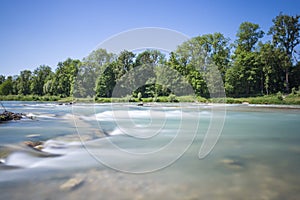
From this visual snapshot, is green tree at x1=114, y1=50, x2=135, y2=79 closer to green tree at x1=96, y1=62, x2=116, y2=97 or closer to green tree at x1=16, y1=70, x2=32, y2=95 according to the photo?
green tree at x1=96, y1=62, x2=116, y2=97

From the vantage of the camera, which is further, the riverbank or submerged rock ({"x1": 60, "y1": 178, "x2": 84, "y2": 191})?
the riverbank

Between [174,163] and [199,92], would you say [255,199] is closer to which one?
[174,163]

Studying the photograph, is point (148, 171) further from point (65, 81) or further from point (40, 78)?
point (40, 78)

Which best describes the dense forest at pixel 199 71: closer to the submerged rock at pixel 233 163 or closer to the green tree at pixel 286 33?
the green tree at pixel 286 33

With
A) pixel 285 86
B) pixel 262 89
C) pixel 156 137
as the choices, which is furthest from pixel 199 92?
pixel 156 137

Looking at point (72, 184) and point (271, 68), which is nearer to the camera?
point (72, 184)

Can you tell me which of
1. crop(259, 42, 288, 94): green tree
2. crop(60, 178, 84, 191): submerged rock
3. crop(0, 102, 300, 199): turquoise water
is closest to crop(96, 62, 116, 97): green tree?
crop(259, 42, 288, 94): green tree

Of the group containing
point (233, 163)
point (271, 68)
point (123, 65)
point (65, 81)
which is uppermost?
point (123, 65)

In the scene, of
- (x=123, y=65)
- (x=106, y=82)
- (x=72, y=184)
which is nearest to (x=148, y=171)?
(x=72, y=184)

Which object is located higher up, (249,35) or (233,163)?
(249,35)

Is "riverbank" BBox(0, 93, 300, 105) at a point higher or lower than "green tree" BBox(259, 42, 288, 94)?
lower

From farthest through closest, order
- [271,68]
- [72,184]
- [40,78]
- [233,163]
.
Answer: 1. [40,78]
2. [271,68]
3. [233,163]
4. [72,184]

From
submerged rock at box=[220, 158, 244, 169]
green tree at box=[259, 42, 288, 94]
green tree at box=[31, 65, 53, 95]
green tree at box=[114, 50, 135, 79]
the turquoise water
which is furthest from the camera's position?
green tree at box=[31, 65, 53, 95]

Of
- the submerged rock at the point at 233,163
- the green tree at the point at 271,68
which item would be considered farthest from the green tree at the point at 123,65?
the submerged rock at the point at 233,163
